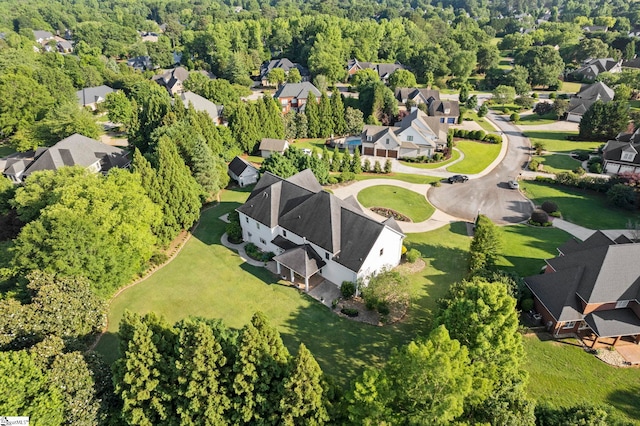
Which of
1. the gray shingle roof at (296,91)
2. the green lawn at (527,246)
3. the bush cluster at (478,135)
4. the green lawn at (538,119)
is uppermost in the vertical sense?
the gray shingle roof at (296,91)

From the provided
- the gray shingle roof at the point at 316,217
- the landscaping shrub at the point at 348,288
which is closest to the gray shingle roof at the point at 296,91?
the gray shingle roof at the point at 316,217

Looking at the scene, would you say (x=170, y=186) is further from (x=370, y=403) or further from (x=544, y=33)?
(x=544, y=33)

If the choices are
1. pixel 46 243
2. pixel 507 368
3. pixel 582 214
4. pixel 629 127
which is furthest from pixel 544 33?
pixel 46 243

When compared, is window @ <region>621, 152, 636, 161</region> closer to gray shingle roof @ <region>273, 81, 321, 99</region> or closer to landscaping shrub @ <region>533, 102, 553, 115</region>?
landscaping shrub @ <region>533, 102, 553, 115</region>

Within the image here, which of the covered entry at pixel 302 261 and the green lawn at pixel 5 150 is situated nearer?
the covered entry at pixel 302 261

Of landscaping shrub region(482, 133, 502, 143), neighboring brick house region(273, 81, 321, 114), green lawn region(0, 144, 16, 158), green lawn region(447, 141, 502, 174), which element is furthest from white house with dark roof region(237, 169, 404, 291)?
green lawn region(0, 144, 16, 158)

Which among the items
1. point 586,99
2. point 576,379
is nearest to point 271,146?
point 576,379

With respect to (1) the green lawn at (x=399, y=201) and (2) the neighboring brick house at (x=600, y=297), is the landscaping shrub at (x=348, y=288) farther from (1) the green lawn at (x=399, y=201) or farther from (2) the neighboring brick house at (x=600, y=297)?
(1) the green lawn at (x=399, y=201)
